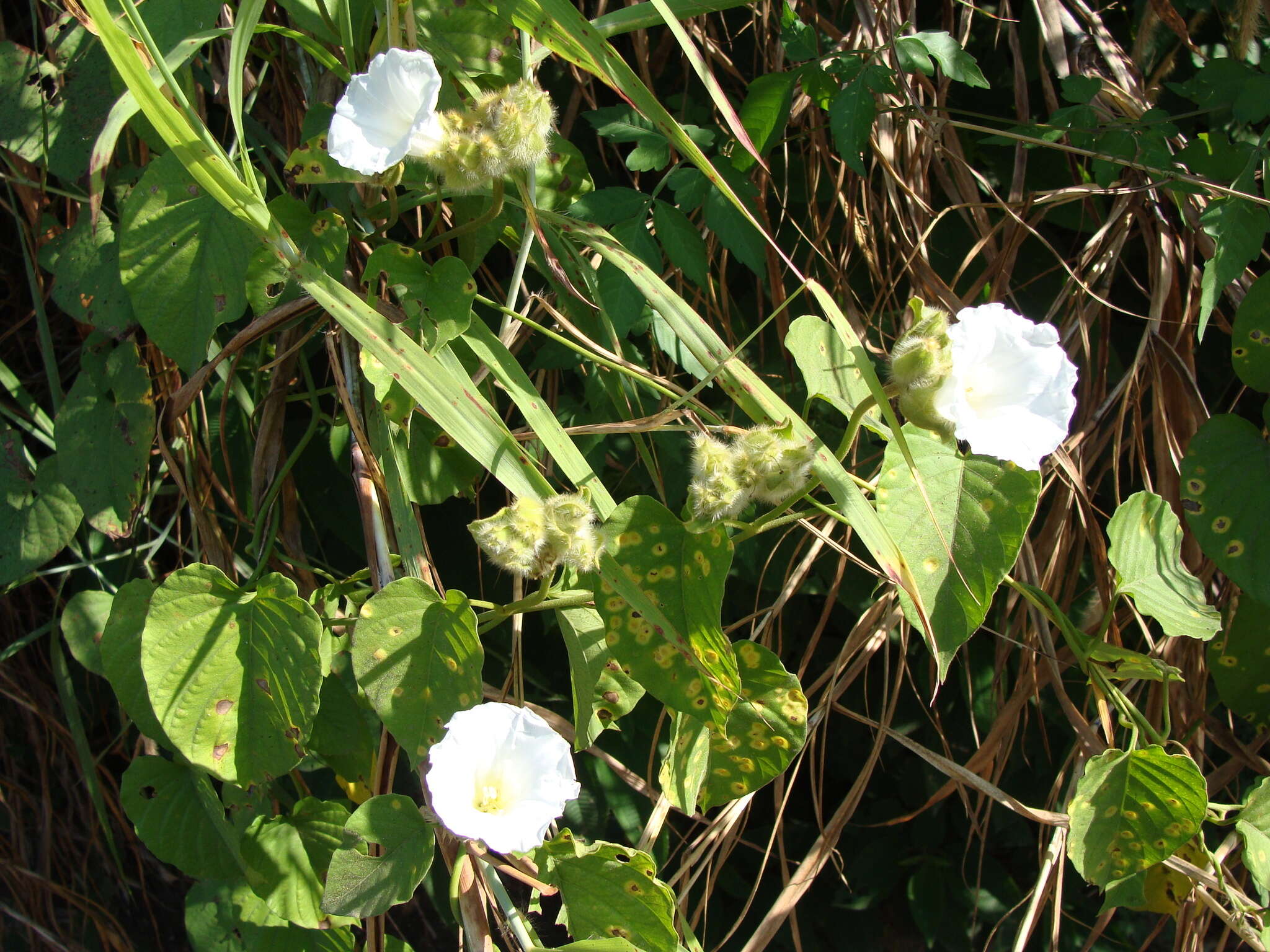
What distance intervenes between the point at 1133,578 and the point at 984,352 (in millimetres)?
534

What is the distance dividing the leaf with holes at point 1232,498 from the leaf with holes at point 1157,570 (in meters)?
0.04

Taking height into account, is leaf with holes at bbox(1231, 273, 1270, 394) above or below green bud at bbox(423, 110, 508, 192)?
below

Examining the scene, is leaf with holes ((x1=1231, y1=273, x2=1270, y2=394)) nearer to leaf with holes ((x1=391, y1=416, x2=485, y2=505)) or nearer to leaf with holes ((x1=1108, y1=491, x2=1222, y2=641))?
leaf with holes ((x1=1108, y1=491, x2=1222, y2=641))

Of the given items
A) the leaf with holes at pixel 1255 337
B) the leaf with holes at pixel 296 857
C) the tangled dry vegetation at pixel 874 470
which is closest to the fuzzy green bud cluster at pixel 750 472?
the tangled dry vegetation at pixel 874 470

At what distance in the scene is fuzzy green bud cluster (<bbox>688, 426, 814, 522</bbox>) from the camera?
2.41 feet

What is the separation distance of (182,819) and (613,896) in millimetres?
539

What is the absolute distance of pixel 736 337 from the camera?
1384mm

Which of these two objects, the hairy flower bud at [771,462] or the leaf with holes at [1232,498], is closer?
the hairy flower bud at [771,462]

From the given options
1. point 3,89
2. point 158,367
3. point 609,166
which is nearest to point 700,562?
point 158,367

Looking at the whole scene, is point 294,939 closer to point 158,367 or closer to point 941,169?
point 158,367

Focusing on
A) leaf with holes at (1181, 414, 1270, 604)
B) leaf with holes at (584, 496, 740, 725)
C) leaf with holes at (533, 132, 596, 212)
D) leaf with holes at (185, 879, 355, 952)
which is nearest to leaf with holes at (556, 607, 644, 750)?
leaf with holes at (584, 496, 740, 725)

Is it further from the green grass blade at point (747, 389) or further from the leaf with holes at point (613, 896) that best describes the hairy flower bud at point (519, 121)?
the leaf with holes at point (613, 896)

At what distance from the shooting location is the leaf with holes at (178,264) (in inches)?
36.3

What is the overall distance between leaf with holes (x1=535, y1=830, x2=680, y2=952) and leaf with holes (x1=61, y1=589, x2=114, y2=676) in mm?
649
